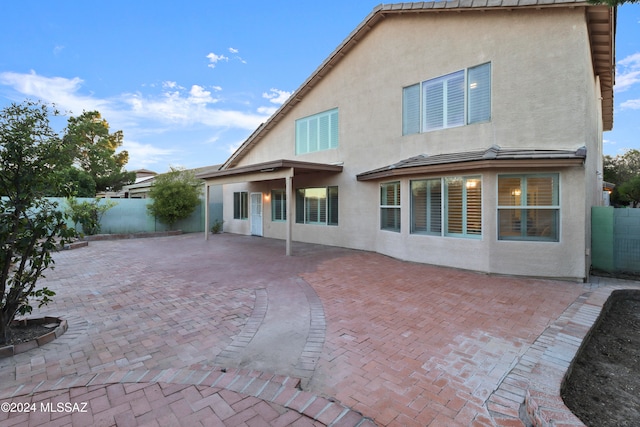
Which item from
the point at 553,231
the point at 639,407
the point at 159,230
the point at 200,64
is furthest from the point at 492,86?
the point at 159,230

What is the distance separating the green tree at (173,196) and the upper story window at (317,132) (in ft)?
24.3

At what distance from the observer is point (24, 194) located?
136 inches

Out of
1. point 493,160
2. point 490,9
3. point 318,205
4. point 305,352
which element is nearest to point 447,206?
point 493,160

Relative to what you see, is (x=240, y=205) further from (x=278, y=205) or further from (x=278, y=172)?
(x=278, y=172)

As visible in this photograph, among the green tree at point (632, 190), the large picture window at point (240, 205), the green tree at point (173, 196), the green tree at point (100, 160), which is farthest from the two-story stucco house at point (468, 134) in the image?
the green tree at point (100, 160)

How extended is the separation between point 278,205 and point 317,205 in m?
2.73

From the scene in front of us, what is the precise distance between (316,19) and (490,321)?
1509cm

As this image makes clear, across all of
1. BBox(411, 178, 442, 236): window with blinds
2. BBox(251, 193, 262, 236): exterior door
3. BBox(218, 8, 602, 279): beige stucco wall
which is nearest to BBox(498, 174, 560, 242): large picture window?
BBox(218, 8, 602, 279): beige stucco wall

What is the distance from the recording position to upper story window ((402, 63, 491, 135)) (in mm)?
7797

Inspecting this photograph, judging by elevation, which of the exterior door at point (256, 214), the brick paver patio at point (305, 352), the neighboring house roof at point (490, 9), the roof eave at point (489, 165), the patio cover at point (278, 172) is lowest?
the brick paver patio at point (305, 352)

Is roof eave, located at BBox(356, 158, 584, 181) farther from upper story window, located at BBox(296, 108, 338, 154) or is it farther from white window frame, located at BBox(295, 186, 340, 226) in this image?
upper story window, located at BBox(296, 108, 338, 154)

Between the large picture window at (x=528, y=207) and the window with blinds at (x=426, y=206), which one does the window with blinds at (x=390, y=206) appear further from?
the large picture window at (x=528, y=207)

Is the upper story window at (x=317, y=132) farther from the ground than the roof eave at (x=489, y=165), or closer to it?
farther from the ground

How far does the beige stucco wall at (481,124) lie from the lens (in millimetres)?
6629
